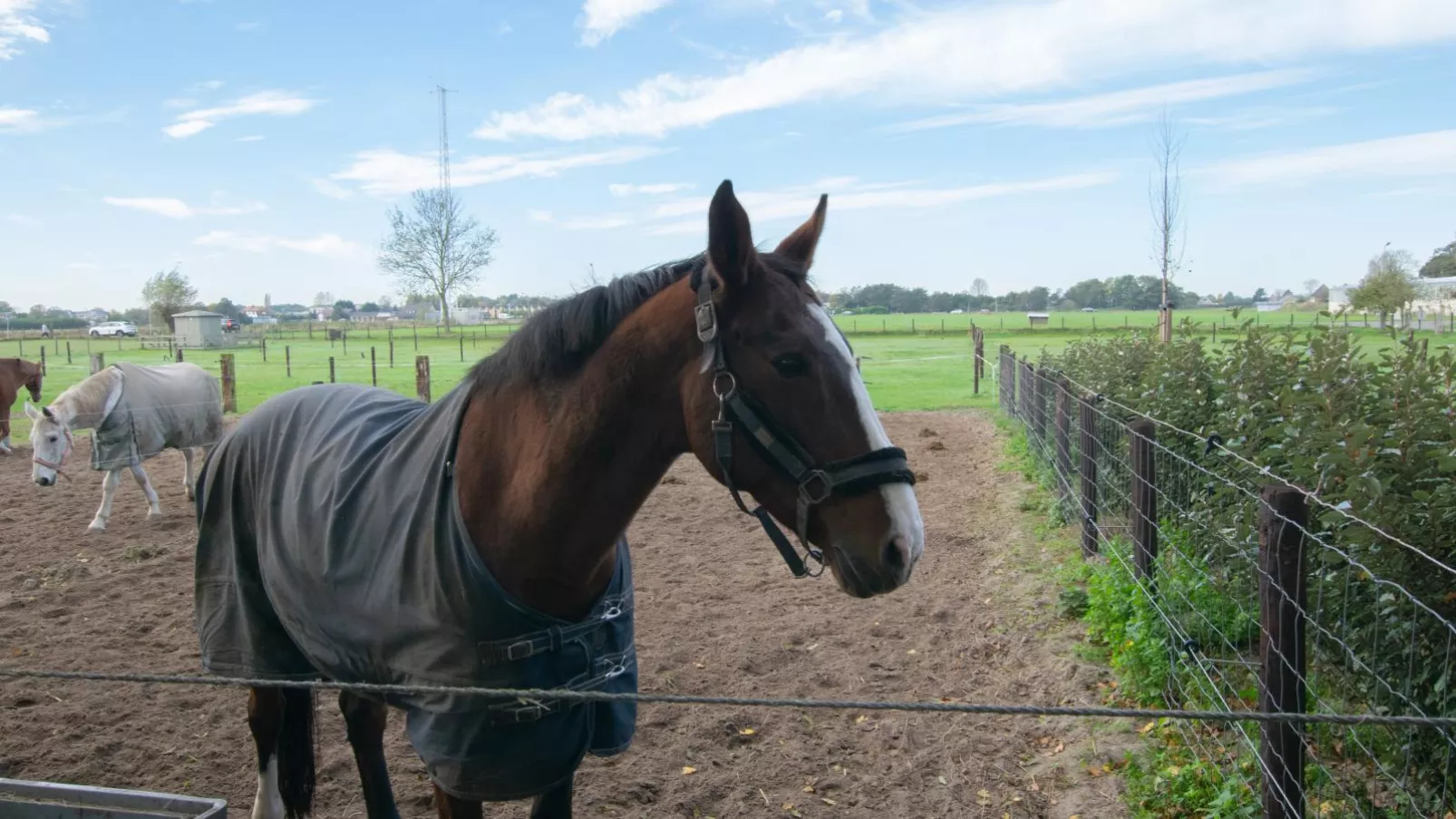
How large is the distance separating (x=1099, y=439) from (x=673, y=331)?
5.02 meters

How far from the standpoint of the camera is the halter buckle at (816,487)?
1878 millimetres

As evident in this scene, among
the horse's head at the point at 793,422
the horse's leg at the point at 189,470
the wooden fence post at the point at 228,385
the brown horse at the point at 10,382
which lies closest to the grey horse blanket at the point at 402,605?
the horse's head at the point at 793,422

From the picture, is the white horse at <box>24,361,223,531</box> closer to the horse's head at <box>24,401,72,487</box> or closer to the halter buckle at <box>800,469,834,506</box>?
the horse's head at <box>24,401,72,487</box>

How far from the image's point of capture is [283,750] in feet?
10.9

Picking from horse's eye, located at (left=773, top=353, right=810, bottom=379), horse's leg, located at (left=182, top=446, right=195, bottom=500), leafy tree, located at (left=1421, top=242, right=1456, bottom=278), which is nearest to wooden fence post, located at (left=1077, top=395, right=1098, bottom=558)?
horse's eye, located at (left=773, top=353, right=810, bottom=379)

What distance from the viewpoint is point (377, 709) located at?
3129mm

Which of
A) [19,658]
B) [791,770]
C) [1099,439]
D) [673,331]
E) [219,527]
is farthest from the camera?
[1099,439]

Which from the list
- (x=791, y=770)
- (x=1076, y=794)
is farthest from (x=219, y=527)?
(x=1076, y=794)

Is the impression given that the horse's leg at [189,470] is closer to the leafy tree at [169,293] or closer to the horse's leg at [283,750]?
the horse's leg at [283,750]

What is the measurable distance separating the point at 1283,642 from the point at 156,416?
10.2 metres

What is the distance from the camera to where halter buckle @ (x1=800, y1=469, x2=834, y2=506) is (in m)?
1.88

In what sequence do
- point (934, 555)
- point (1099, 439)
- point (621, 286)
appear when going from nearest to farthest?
point (621, 286) < point (1099, 439) < point (934, 555)

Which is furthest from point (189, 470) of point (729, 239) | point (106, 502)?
point (729, 239)

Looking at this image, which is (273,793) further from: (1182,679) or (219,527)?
(1182,679)
